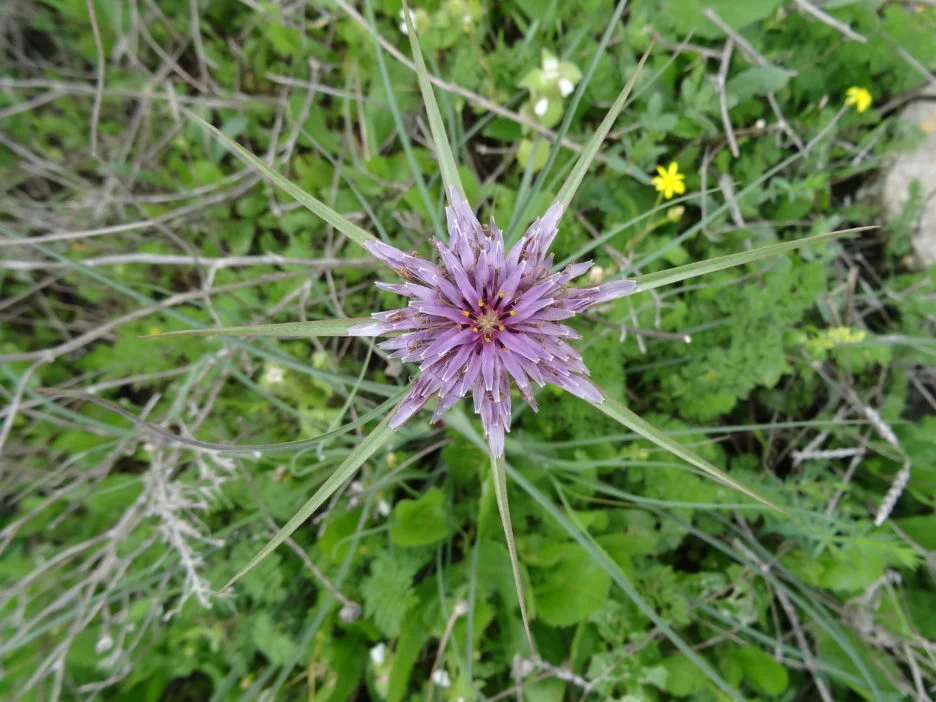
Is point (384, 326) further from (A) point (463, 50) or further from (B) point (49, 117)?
(B) point (49, 117)

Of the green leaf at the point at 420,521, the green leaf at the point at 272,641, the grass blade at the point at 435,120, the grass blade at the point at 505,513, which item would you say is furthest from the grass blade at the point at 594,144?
the green leaf at the point at 272,641

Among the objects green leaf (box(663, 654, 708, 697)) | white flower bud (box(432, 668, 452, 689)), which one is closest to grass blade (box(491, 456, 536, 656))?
white flower bud (box(432, 668, 452, 689))

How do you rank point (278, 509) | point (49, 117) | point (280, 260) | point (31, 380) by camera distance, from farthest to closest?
point (49, 117) → point (31, 380) → point (278, 509) → point (280, 260)

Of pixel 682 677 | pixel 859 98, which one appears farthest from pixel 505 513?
pixel 859 98

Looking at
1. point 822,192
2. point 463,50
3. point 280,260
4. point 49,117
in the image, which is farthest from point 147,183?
point 822,192

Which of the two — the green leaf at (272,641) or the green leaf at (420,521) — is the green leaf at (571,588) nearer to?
the green leaf at (420,521)

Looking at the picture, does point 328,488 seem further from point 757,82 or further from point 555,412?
point 757,82
